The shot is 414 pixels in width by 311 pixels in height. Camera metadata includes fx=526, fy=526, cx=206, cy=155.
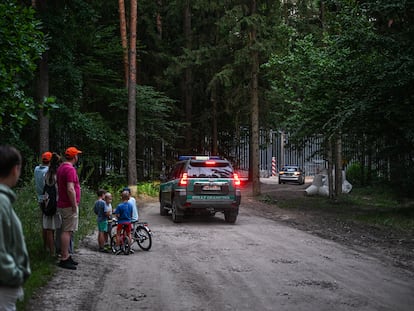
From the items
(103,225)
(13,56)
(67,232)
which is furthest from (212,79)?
(67,232)

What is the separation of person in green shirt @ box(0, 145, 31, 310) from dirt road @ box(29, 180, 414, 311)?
3.33 meters

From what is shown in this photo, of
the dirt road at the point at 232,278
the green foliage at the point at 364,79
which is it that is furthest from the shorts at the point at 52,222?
the green foliage at the point at 364,79

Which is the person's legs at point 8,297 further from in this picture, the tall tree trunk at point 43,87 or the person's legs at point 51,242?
the tall tree trunk at point 43,87

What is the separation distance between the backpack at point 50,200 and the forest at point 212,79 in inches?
44.6

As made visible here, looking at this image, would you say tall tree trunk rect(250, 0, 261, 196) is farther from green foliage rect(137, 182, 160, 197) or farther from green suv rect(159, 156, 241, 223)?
green suv rect(159, 156, 241, 223)

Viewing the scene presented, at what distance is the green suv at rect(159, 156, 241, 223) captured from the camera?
51.8 ft

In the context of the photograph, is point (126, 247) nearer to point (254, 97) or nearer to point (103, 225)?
point (103, 225)

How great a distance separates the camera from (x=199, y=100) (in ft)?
126

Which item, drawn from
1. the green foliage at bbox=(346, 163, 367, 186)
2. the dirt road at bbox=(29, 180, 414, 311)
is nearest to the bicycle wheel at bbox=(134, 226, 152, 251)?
the dirt road at bbox=(29, 180, 414, 311)

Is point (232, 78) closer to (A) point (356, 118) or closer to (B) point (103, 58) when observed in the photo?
(B) point (103, 58)

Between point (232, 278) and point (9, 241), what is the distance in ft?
17.7

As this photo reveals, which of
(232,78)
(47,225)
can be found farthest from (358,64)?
(47,225)

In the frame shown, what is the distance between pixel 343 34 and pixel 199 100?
21.2 m

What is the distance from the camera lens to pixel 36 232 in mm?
10656
